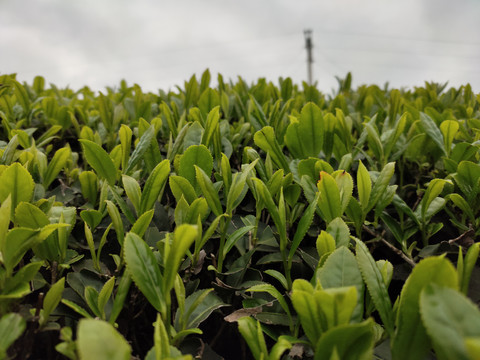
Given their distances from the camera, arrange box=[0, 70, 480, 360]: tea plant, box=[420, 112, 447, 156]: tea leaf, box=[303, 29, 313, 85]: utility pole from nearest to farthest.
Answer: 1. box=[0, 70, 480, 360]: tea plant
2. box=[420, 112, 447, 156]: tea leaf
3. box=[303, 29, 313, 85]: utility pole

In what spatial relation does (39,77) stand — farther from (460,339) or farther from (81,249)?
(460,339)

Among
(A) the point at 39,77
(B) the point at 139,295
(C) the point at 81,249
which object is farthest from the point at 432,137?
(A) the point at 39,77

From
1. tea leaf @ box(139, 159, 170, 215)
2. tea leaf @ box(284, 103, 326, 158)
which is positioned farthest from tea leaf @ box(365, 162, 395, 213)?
tea leaf @ box(139, 159, 170, 215)

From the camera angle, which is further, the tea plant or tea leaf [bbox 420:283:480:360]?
the tea plant

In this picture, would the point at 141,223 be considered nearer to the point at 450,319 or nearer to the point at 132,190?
the point at 132,190

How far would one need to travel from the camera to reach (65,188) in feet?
4.68

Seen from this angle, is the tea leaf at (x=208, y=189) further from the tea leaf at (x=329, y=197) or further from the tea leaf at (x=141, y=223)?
the tea leaf at (x=329, y=197)

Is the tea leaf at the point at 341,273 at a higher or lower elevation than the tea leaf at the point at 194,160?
lower

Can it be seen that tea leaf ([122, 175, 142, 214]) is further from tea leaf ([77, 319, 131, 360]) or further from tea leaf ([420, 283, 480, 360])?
tea leaf ([420, 283, 480, 360])

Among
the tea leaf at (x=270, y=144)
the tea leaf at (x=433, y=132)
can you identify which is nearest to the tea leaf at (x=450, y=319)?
the tea leaf at (x=270, y=144)

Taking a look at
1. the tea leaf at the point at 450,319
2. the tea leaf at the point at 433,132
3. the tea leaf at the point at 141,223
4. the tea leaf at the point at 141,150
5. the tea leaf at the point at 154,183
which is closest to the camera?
the tea leaf at the point at 450,319

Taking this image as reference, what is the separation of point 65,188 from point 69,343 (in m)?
0.84

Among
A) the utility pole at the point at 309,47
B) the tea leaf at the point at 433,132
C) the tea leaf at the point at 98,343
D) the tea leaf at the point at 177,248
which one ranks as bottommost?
the tea leaf at the point at 98,343

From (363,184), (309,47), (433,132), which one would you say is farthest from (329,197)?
(309,47)
